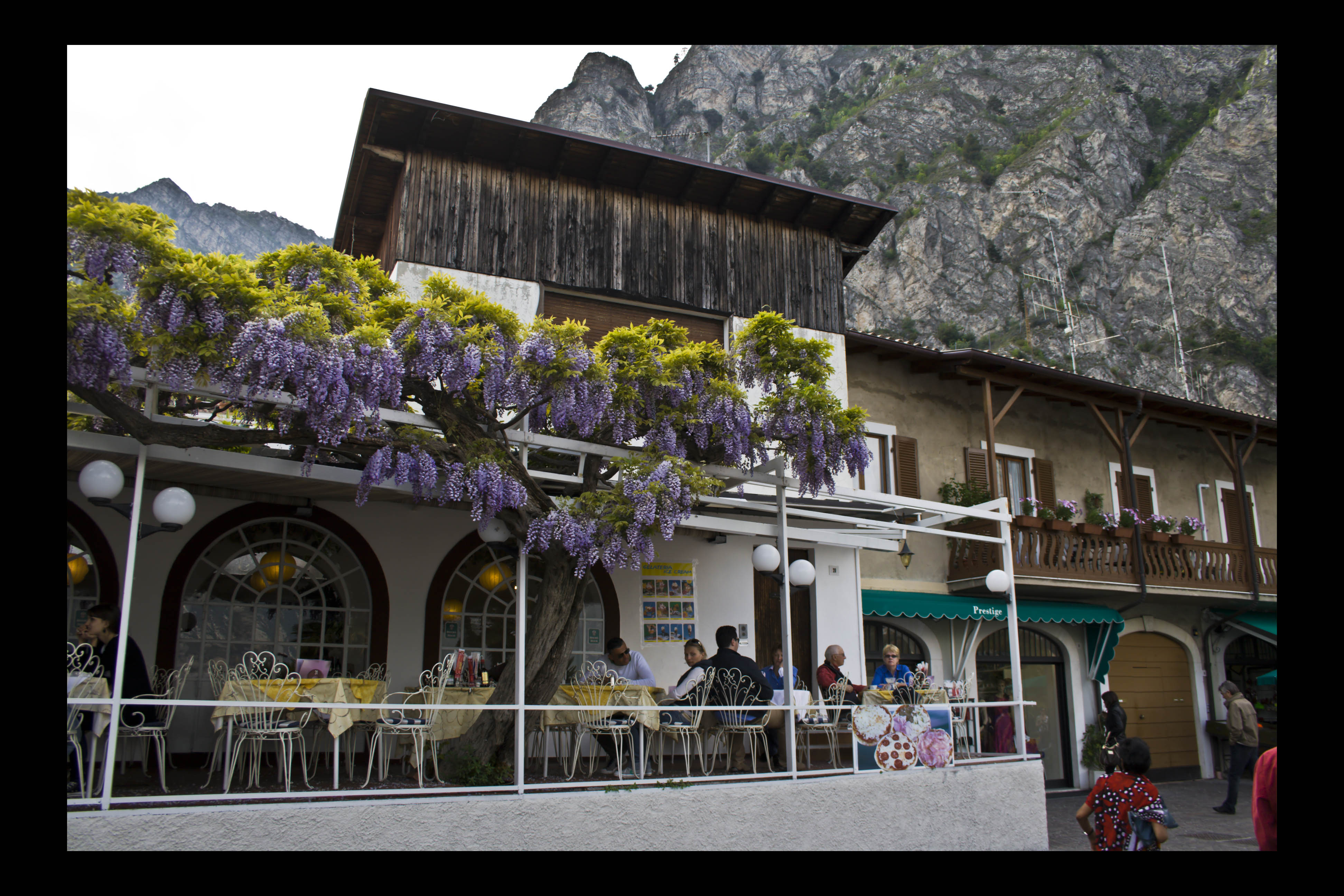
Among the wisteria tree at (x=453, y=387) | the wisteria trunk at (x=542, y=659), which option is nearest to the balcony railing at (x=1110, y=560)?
the wisteria tree at (x=453, y=387)

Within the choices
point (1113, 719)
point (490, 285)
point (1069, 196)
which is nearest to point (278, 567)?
Result: point (490, 285)

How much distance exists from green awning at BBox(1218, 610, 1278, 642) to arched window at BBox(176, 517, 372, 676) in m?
14.5

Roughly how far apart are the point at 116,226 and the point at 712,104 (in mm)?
63299

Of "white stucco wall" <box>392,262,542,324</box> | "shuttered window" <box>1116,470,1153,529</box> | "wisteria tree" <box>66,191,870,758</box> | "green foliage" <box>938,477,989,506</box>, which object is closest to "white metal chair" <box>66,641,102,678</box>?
"wisteria tree" <box>66,191,870,758</box>

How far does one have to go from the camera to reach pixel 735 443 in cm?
778

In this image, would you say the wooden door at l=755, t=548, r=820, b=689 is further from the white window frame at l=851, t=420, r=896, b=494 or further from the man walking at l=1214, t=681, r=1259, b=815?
the man walking at l=1214, t=681, r=1259, b=815

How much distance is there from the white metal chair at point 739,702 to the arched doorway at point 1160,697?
9.84m

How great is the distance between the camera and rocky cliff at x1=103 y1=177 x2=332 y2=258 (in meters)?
57.2

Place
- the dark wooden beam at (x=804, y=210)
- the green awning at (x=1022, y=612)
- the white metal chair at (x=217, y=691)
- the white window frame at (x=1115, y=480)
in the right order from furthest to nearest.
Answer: the white window frame at (x=1115, y=480), the dark wooden beam at (x=804, y=210), the green awning at (x=1022, y=612), the white metal chair at (x=217, y=691)

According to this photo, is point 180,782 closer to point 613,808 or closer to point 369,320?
point 613,808

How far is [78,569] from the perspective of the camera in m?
7.93

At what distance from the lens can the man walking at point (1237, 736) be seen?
39.9 feet

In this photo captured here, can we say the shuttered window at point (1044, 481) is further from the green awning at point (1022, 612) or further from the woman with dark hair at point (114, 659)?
the woman with dark hair at point (114, 659)
